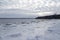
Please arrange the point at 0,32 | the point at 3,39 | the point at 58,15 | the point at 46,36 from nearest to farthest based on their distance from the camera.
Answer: the point at 3,39
the point at 46,36
the point at 0,32
the point at 58,15

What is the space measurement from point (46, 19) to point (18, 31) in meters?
1.71

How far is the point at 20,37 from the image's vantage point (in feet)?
12.2

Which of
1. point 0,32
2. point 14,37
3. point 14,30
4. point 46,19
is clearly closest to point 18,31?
point 14,30

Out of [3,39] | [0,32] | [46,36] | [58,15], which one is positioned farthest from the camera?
[58,15]

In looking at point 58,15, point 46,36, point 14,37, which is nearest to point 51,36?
point 46,36

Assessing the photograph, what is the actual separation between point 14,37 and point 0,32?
0.52 m

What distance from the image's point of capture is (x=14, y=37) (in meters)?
3.68

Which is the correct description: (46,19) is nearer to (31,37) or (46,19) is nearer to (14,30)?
(14,30)

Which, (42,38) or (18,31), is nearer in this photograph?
(42,38)

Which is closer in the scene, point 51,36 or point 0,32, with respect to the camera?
point 51,36

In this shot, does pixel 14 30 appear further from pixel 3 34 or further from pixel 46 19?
pixel 46 19

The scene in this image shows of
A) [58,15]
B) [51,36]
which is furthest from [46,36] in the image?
[58,15]

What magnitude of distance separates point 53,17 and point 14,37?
2.32 m

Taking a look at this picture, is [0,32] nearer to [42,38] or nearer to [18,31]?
[18,31]
